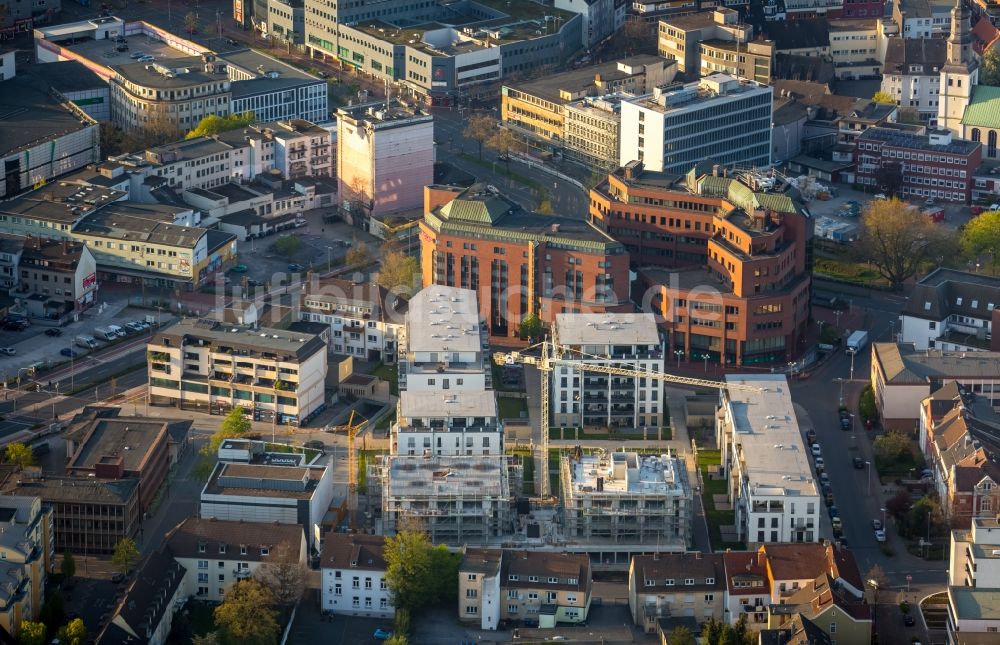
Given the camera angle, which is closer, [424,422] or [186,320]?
[424,422]

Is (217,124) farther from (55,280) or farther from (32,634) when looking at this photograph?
(32,634)

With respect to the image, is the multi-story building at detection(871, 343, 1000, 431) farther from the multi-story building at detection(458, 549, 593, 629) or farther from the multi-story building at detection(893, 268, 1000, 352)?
the multi-story building at detection(458, 549, 593, 629)

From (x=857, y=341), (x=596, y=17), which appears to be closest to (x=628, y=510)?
(x=857, y=341)

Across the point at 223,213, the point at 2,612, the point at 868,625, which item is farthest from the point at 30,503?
the point at 223,213

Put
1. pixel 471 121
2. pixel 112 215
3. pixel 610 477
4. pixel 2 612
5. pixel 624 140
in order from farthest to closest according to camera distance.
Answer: pixel 471 121 < pixel 624 140 < pixel 112 215 < pixel 610 477 < pixel 2 612

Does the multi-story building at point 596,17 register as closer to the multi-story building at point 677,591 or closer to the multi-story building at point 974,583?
the multi-story building at point 974,583

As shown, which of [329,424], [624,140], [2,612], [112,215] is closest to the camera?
[2,612]

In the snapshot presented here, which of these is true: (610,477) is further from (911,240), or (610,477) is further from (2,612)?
(911,240)
